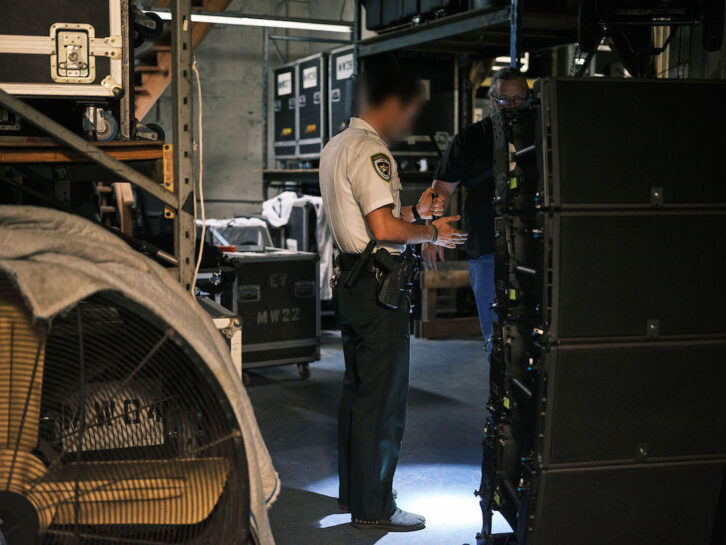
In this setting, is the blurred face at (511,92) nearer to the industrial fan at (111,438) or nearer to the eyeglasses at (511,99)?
the eyeglasses at (511,99)

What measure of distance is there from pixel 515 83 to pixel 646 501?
212 centimetres

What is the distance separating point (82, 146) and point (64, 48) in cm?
32

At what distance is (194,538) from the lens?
1.48 metres

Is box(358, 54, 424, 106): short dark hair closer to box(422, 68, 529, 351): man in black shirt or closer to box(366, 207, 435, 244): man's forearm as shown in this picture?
box(366, 207, 435, 244): man's forearm

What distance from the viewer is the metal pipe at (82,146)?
1.66 m

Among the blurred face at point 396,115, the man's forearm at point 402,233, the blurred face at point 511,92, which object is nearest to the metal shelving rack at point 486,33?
the blurred face at point 511,92

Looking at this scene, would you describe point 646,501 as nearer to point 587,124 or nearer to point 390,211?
point 587,124

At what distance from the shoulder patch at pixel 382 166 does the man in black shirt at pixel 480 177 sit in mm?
785

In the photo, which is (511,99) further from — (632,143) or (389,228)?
(632,143)

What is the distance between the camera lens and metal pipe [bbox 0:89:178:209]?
1658 millimetres

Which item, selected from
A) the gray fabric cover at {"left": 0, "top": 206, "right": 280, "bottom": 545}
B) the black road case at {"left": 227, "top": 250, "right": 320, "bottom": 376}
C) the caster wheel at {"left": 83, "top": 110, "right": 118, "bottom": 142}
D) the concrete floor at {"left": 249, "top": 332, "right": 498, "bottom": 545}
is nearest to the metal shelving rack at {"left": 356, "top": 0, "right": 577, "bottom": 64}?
the black road case at {"left": 227, "top": 250, "right": 320, "bottom": 376}

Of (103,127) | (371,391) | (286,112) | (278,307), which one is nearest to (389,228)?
(371,391)

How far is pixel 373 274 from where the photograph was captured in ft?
8.89

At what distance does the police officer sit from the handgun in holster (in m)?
0.03
